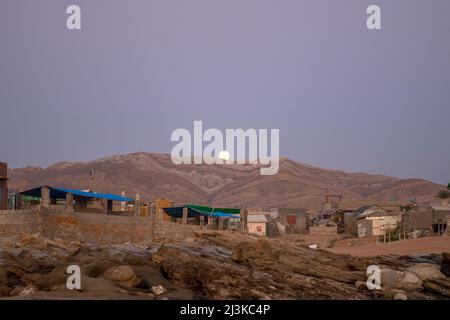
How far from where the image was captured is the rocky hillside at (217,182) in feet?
263

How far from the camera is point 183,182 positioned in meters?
93.3

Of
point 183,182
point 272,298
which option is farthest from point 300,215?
point 183,182

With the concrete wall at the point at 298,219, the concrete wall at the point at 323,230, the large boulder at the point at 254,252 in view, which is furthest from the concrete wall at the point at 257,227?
the large boulder at the point at 254,252

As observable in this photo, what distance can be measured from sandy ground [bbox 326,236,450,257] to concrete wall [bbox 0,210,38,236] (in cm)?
1242

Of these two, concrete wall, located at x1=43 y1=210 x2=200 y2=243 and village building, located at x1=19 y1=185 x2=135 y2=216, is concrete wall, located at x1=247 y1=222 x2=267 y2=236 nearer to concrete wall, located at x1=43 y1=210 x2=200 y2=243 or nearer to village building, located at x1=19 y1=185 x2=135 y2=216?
village building, located at x1=19 y1=185 x2=135 y2=216

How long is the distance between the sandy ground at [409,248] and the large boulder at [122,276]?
14.6 m

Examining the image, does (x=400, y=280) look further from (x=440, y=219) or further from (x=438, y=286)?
(x=440, y=219)

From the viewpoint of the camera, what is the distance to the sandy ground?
2528 cm

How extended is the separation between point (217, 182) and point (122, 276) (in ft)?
288

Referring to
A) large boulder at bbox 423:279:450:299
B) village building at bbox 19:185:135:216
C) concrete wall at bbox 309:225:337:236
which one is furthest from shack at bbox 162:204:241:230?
large boulder at bbox 423:279:450:299

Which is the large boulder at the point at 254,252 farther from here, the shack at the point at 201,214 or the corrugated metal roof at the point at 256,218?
the corrugated metal roof at the point at 256,218

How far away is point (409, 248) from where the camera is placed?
26.6m

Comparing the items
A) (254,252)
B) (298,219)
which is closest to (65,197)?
(254,252)
